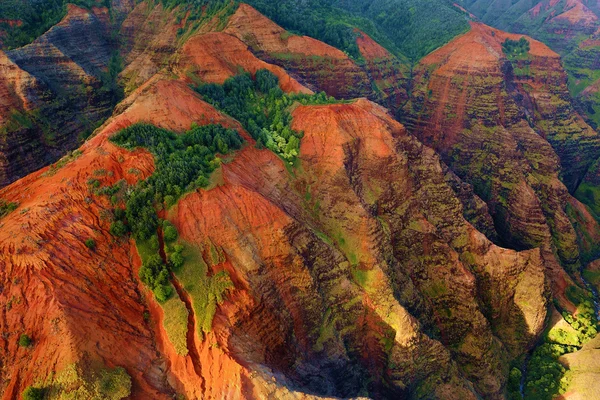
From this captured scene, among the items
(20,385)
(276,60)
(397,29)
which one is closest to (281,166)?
(20,385)

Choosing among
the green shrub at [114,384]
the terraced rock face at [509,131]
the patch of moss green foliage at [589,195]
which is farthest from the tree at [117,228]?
the patch of moss green foliage at [589,195]

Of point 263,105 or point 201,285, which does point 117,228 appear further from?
point 263,105

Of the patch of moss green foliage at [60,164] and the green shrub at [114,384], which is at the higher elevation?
the patch of moss green foliage at [60,164]

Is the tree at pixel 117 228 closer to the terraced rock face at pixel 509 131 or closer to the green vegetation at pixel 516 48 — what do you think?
the terraced rock face at pixel 509 131

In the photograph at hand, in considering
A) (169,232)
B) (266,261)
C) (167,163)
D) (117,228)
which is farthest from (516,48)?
(117,228)

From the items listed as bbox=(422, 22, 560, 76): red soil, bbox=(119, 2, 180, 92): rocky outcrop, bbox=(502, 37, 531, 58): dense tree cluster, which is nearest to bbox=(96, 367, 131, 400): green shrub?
bbox=(119, 2, 180, 92): rocky outcrop

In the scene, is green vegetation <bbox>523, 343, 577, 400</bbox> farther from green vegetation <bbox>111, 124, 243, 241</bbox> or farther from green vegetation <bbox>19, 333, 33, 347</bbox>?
green vegetation <bbox>19, 333, 33, 347</bbox>
